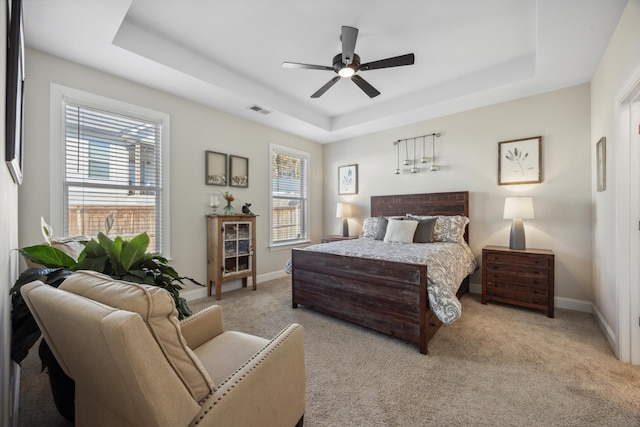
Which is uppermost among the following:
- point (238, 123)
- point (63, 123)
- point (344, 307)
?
point (238, 123)

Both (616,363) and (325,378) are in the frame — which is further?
(616,363)

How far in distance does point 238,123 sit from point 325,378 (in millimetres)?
3629

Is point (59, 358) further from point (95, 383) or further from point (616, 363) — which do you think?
point (616, 363)

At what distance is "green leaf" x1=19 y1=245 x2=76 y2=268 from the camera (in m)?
1.34

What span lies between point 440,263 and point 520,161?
2.08 meters

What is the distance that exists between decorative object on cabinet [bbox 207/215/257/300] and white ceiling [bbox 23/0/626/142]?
1.62 m

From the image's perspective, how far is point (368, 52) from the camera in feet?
9.59

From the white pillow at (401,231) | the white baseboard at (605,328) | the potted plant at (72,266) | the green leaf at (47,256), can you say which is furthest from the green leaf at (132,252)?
the white baseboard at (605,328)

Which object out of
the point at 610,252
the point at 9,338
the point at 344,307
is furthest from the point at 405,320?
the point at 9,338

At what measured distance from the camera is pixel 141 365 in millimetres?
689

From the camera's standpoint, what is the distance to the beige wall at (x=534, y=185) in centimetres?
314

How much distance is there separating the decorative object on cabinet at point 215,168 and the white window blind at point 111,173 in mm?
596

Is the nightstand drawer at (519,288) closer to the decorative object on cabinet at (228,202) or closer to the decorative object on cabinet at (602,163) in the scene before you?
the decorative object on cabinet at (602,163)

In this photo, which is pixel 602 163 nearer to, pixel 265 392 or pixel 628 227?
pixel 628 227
